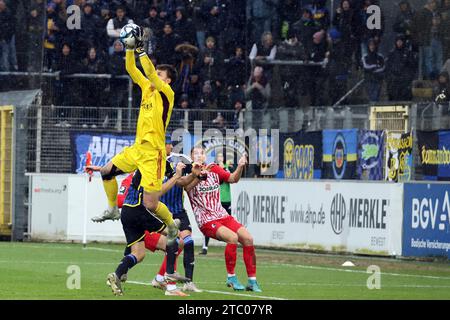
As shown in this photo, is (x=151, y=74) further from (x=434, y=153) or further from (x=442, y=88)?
(x=442, y=88)

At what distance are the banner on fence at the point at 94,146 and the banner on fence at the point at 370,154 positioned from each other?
275 inches

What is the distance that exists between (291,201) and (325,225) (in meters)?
1.36

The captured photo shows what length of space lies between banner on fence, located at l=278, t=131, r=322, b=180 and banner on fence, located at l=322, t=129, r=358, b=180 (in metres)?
0.23

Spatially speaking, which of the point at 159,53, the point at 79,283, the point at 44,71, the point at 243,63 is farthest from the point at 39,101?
the point at 79,283

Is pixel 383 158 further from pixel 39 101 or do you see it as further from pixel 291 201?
pixel 39 101

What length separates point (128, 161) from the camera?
1541 cm

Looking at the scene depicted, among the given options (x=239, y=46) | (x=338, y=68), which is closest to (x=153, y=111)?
(x=338, y=68)

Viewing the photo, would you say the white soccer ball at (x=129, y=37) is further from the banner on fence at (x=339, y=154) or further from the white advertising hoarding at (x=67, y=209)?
the white advertising hoarding at (x=67, y=209)

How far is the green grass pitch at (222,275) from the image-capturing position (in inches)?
617

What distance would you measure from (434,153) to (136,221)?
10.3m

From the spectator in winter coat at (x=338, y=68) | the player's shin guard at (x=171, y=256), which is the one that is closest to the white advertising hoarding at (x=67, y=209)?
the spectator in winter coat at (x=338, y=68)

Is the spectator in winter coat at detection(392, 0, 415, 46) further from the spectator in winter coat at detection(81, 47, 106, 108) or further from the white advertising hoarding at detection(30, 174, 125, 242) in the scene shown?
the white advertising hoarding at detection(30, 174, 125, 242)

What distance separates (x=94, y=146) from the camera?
30.2 meters

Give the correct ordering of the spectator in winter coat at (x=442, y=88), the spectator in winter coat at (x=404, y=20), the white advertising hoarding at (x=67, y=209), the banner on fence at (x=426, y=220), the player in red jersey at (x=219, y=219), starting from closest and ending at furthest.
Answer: the player in red jersey at (x=219, y=219) < the banner on fence at (x=426, y=220) < the spectator in winter coat at (x=442, y=88) < the spectator in winter coat at (x=404, y=20) < the white advertising hoarding at (x=67, y=209)
